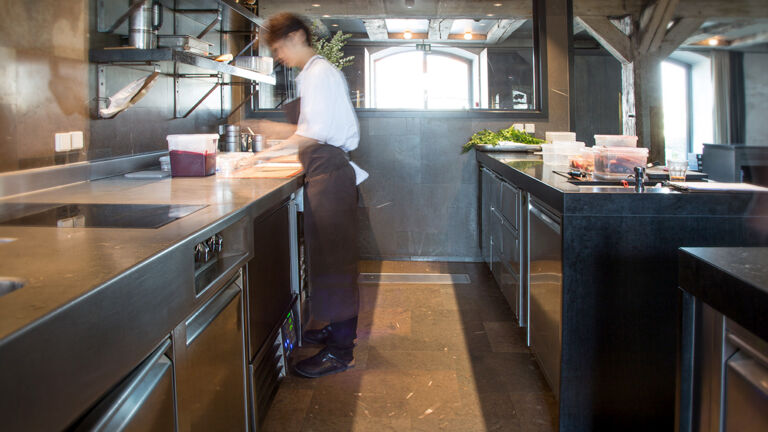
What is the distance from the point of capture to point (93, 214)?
1.58 metres

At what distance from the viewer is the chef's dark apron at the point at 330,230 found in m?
2.69

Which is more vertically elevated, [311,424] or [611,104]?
[611,104]

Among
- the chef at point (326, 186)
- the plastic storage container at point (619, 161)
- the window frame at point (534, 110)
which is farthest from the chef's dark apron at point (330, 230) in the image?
the window frame at point (534, 110)

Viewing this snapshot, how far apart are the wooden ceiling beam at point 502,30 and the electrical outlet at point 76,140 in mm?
5196

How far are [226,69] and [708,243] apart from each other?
2212mm

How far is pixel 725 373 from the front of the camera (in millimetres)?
943

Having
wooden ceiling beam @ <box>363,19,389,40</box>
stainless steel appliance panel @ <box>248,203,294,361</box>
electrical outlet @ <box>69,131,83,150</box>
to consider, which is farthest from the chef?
wooden ceiling beam @ <box>363,19,389,40</box>

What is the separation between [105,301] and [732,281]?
3.08 ft

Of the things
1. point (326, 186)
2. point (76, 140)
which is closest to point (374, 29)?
point (326, 186)

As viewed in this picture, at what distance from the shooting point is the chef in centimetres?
264

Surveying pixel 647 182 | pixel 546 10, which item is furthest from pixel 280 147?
pixel 546 10

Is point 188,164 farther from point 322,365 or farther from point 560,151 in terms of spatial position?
point 560,151

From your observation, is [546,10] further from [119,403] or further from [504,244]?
[119,403]

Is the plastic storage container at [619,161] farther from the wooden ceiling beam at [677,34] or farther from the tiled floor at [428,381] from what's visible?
the wooden ceiling beam at [677,34]
